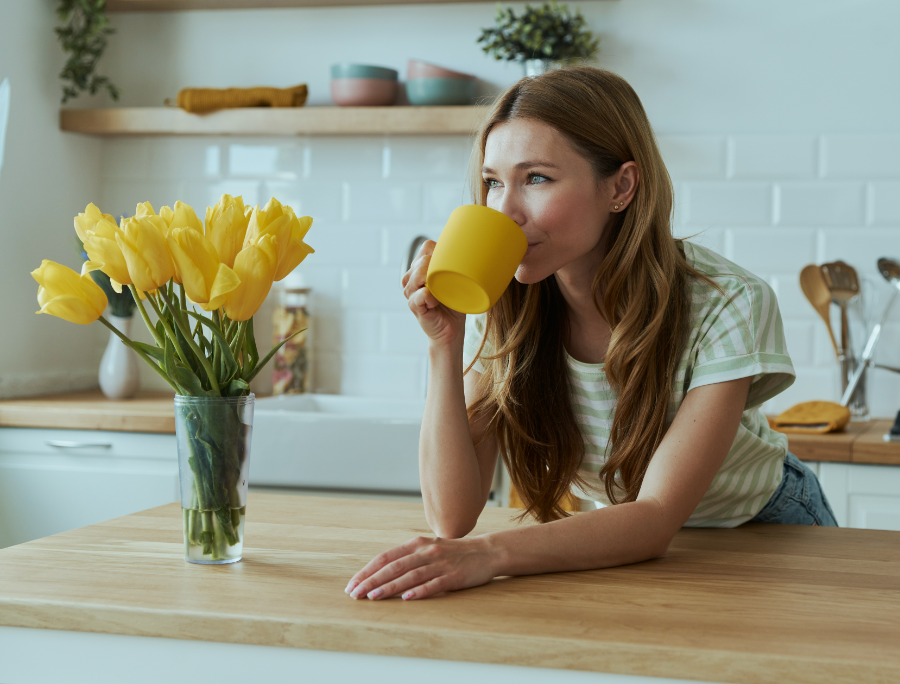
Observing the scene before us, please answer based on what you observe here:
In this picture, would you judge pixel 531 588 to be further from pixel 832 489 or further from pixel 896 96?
pixel 896 96

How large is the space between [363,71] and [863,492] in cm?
176

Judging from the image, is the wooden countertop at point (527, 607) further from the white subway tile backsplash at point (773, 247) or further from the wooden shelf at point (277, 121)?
the wooden shelf at point (277, 121)

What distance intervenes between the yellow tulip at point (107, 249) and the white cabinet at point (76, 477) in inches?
60.1

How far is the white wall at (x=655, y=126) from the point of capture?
253 centimetres

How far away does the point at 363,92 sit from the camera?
264cm

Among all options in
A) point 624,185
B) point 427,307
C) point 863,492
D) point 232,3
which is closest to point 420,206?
point 232,3

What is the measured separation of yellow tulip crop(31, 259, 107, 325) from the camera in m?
0.84

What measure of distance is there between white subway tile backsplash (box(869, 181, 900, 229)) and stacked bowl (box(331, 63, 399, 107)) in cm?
142

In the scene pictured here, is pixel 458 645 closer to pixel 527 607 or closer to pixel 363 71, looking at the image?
pixel 527 607

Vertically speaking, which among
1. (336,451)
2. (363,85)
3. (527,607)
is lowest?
(336,451)

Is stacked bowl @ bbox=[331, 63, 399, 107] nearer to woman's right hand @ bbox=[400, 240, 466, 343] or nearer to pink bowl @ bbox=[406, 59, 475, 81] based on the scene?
pink bowl @ bbox=[406, 59, 475, 81]

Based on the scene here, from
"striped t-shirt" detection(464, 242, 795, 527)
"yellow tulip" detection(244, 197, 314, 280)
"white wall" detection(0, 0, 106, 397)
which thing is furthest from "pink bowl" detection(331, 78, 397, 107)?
"yellow tulip" detection(244, 197, 314, 280)

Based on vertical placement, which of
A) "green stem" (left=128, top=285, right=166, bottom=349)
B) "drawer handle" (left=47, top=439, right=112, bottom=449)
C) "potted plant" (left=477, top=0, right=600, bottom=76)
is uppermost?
"potted plant" (left=477, top=0, right=600, bottom=76)

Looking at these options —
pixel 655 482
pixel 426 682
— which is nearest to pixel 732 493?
pixel 655 482
